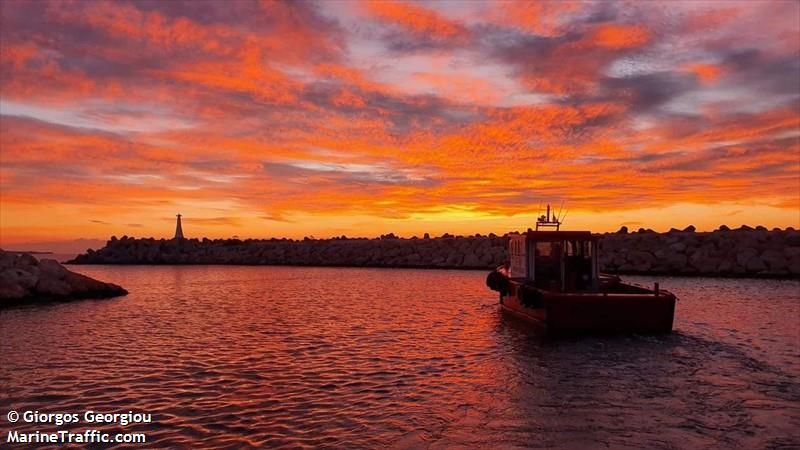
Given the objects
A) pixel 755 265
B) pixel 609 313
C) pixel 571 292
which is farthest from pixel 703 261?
pixel 609 313

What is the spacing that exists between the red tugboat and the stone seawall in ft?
86.3

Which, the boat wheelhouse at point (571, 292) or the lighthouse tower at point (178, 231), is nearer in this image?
the boat wheelhouse at point (571, 292)

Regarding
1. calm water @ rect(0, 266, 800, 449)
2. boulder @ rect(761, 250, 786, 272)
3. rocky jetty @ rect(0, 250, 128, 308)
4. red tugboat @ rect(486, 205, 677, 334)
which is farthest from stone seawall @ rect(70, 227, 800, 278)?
rocky jetty @ rect(0, 250, 128, 308)

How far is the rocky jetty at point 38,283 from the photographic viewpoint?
3045 cm

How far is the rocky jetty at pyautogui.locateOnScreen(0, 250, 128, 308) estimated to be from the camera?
1199 inches

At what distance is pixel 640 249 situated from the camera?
51344mm


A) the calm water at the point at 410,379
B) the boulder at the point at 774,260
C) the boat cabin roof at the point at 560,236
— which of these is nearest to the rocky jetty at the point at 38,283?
the calm water at the point at 410,379

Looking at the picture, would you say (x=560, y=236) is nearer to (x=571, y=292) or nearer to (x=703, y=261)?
(x=571, y=292)

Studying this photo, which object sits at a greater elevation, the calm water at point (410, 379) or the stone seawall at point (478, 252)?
the stone seawall at point (478, 252)

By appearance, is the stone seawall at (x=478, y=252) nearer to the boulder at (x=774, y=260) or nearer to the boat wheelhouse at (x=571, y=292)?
the boulder at (x=774, y=260)

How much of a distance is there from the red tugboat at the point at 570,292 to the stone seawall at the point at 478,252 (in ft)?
86.3

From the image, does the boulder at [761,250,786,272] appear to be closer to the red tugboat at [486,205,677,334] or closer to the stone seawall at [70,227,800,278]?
the stone seawall at [70,227,800,278]

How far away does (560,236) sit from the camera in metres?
22.7

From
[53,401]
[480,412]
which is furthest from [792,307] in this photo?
[53,401]
